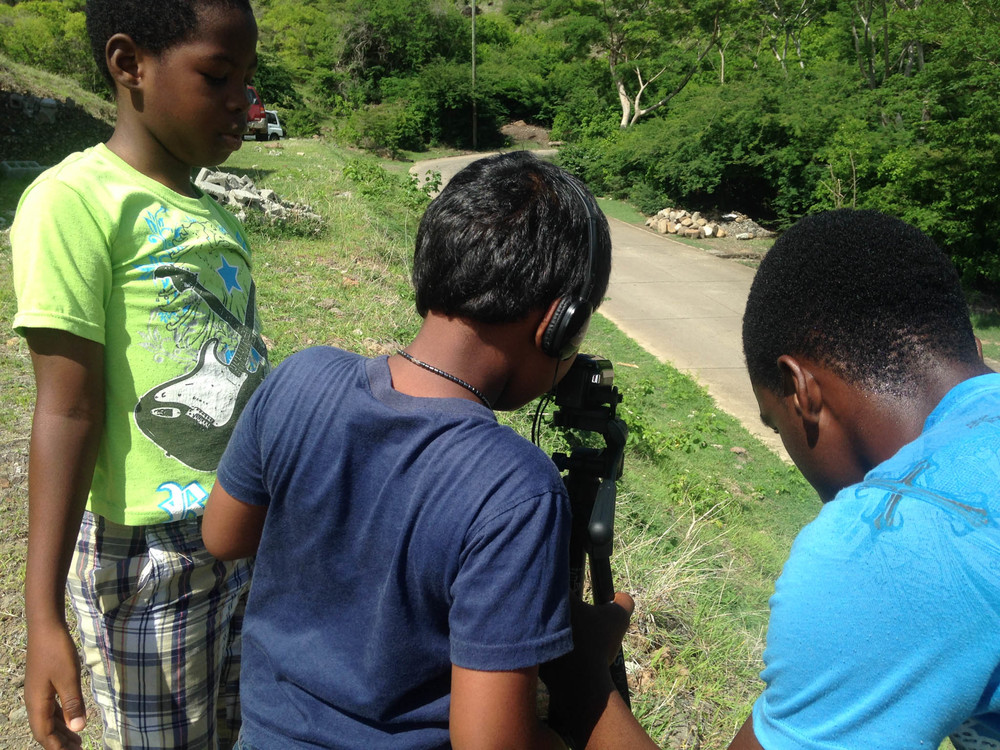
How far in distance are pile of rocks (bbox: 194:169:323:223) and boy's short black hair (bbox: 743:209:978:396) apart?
26.7 ft

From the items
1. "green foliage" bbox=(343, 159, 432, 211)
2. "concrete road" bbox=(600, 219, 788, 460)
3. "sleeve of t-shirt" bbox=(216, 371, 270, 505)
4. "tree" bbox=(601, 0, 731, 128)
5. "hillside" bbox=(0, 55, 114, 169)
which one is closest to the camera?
"sleeve of t-shirt" bbox=(216, 371, 270, 505)

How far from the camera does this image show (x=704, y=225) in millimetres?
18891

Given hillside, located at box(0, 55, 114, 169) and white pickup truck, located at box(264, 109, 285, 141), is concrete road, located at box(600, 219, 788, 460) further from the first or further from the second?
white pickup truck, located at box(264, 109, 285, 141)

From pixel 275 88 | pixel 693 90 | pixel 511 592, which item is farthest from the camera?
pixel 275 88

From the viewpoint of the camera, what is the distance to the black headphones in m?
1.22

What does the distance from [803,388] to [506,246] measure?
64 centimetres

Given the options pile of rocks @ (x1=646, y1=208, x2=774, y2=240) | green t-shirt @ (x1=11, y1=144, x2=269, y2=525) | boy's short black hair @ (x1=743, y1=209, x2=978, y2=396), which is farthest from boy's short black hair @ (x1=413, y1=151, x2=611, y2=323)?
pile of rocks @ (x1=646, y1=208, x2=774, y2=240)

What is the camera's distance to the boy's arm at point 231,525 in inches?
54.4

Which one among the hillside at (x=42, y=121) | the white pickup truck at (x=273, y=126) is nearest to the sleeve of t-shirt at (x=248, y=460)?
the hillside at (x=42, y=121)

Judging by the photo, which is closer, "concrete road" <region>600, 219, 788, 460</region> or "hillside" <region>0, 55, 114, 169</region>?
"concrete road" <region>600, 219, 788, 460</region>

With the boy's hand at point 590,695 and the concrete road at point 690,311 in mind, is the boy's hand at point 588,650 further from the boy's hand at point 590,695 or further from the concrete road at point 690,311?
the concrete road at point 690,311

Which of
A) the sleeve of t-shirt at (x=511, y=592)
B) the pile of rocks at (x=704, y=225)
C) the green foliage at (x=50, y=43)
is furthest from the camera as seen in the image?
the green foliage at (x=50, y=43)

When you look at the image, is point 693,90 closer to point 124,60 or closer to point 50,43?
point 50,43

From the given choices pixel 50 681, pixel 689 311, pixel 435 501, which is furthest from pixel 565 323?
pixel 689 311
